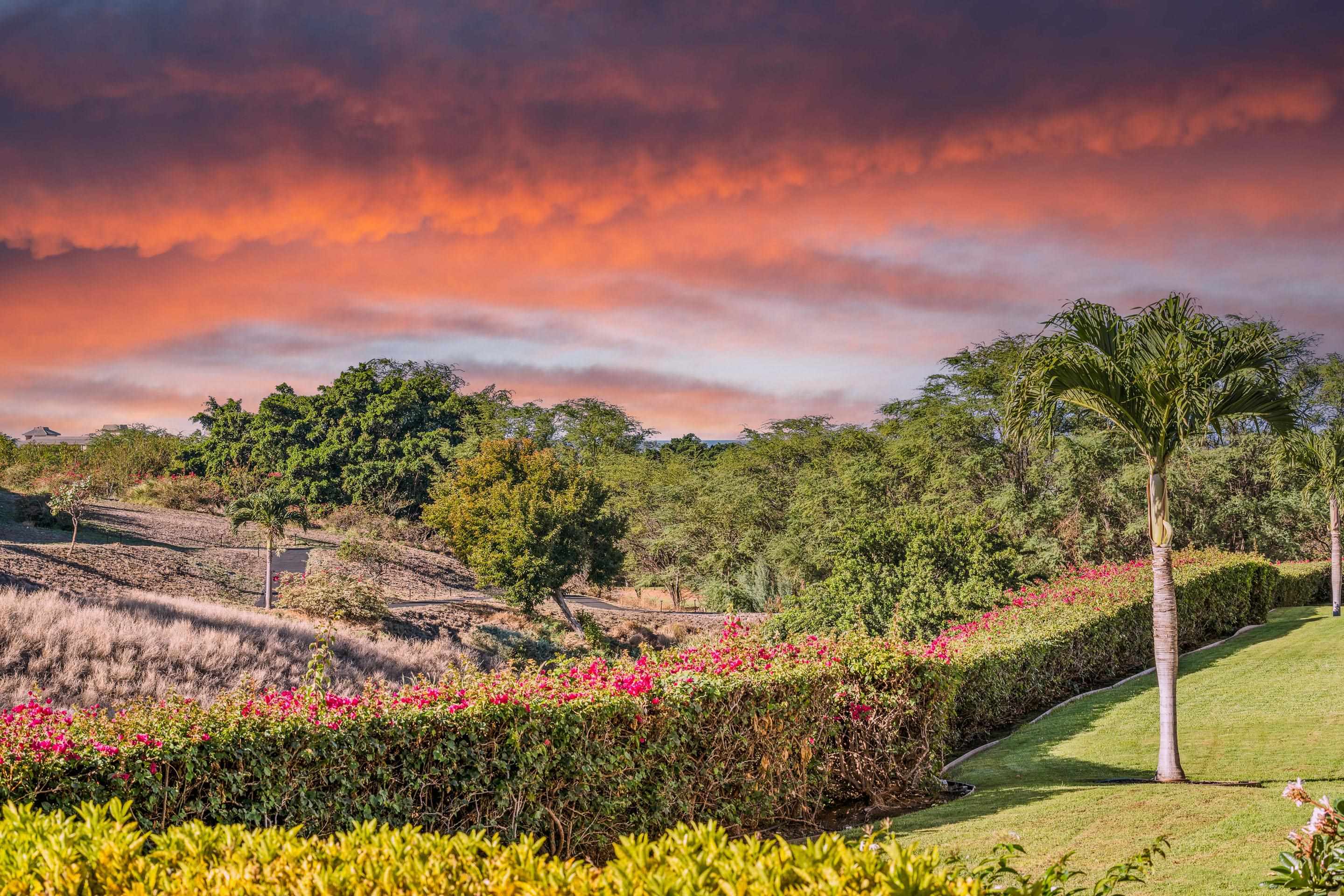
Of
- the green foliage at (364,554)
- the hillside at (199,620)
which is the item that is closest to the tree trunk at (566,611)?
the hillside at (199,620)

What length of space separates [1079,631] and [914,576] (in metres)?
4.19

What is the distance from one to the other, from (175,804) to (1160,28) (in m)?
14.9

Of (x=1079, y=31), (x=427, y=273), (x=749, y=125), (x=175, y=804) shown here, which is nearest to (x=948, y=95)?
(x=1079, y=31)

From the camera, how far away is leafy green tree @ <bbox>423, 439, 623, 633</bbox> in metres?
22.7

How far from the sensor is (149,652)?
11961mm

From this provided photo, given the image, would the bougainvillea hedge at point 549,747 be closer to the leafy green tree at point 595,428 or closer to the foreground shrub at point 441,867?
the foreground shrub at point 441,867

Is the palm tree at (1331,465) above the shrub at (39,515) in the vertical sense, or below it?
above

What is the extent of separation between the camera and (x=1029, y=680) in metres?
10.8

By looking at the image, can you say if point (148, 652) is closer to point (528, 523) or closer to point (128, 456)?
point (528, 523)

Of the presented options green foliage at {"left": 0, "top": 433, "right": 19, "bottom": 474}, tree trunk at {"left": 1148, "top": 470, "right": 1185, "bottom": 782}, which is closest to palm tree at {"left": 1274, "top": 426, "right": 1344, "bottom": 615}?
tree trunk at {"left": 1148, "top": 470, "right": 1185, "bottom": 782}

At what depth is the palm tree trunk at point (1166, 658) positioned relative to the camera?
6.81m

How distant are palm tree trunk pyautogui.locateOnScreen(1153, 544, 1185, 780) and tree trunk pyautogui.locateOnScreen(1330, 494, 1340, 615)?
45.0 ft

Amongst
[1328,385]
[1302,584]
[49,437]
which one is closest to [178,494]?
[1302,584]

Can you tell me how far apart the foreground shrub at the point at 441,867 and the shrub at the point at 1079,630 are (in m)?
6.24
